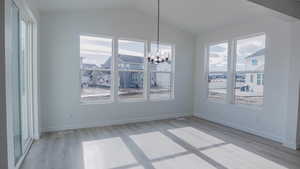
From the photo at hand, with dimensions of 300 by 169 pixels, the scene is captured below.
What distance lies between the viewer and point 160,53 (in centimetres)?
324

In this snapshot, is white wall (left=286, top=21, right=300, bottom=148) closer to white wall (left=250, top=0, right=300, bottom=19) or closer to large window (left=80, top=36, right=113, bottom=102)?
white wall (left=250, top=0, right=300, bottom=19)

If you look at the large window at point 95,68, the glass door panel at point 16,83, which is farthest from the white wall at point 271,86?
the glass door panel at point 16,83

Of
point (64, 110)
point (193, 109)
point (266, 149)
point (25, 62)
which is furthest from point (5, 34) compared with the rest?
point (193, 109)

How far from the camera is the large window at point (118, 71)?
15.3ft

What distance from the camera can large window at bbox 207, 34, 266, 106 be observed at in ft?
14.0

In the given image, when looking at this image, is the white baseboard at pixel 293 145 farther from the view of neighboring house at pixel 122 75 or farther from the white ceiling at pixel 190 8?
the view of neighboring house at pixel 122 75

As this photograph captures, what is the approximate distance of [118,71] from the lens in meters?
4.99

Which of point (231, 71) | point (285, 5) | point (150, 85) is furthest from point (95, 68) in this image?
point (285, 5)

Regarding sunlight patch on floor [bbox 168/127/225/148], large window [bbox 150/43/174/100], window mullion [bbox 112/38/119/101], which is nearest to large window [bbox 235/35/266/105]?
sunlight patch on floor [bbox 168/127/225/148]

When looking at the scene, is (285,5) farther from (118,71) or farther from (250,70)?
(118,71)

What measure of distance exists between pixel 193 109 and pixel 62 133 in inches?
170

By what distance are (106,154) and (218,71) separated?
13.4ft

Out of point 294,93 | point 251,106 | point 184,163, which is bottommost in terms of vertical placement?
point 184,163

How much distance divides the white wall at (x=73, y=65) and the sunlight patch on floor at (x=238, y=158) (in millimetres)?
2600
